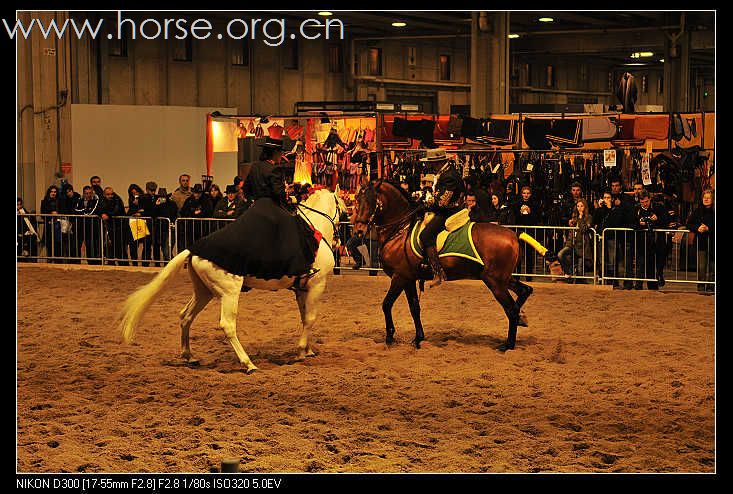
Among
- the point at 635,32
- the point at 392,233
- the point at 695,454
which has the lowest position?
the point at 695,454

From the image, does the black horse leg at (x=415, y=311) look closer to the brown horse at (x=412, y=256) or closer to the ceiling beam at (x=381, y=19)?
the brown horse at (x=412, y=256)

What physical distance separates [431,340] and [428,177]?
6.39 metres

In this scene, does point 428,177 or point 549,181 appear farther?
point 549,181

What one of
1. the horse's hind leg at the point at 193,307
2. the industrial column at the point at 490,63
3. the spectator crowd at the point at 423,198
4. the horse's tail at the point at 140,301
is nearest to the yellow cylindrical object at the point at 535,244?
the spectator crowd at the point at 423,198

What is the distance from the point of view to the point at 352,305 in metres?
15.2

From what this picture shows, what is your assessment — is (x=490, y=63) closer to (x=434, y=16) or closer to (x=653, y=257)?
(x=434, y=16)

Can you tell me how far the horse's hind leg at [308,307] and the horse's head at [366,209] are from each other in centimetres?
110

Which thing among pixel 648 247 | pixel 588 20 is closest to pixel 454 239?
pixel 648 247

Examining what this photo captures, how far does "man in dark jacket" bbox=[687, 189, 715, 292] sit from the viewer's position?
15.9 m

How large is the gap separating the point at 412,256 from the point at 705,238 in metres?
5.99

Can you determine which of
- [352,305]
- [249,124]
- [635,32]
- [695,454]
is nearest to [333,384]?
[695,454]

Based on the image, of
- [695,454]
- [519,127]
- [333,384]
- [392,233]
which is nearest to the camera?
[695,454]

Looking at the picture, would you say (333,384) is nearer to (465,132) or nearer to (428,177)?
(428,177)

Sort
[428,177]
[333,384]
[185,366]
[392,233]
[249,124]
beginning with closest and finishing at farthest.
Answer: [333,384], [185,366], [392,233], [428,177], [249,124]
